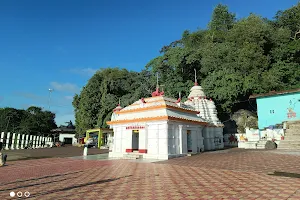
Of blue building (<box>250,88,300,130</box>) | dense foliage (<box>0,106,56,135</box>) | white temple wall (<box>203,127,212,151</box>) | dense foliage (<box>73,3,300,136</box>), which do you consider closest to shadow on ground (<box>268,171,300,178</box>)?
white temple wall (<box>203,127,212,151</box>)

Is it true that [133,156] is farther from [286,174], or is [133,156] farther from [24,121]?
[24,121]

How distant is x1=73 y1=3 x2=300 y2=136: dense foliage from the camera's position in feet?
105

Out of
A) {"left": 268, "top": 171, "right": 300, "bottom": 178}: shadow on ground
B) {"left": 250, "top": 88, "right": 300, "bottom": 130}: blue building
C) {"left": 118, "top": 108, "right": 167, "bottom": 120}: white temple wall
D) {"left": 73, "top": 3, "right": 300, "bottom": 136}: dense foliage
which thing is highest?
{"left": 73, "top": 3, "right": 300, "bottom": 136}: dense foliage

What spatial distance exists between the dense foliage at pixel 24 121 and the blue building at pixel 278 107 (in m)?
45.3

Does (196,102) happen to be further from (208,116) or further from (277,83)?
(277,83)

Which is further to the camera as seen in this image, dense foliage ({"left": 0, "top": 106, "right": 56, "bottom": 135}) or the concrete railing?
dense foliage ({"left": 0, "top": 106, "right": 56, "bottom": 135})

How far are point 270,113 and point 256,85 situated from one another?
17.4ft

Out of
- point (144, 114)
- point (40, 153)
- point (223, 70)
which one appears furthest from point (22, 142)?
point (223, 70)

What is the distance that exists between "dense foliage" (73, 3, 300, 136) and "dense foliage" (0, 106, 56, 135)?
388 inches

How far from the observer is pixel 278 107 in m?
26.4

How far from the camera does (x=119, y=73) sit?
164 ft

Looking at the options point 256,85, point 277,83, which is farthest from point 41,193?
point 277,83

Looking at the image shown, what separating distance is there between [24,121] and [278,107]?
5028cm

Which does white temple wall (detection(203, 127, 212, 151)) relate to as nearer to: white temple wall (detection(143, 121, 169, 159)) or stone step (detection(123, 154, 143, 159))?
white temple wall (detection(143, 121, 169, 159))
